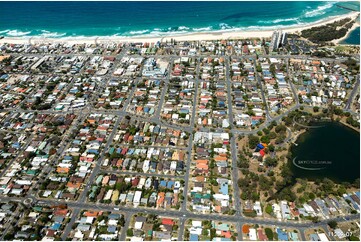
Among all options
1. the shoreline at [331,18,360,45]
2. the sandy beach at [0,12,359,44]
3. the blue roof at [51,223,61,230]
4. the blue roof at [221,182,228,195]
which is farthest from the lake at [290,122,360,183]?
the sandy beach at [0,12,359,44]

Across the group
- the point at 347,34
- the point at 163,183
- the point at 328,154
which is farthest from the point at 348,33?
the point at 163,183

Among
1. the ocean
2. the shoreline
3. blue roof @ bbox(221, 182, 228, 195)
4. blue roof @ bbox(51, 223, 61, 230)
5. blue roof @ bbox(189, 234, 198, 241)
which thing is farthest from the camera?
the ocean

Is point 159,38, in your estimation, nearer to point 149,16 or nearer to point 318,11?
point 149,16

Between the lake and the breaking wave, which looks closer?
the lake

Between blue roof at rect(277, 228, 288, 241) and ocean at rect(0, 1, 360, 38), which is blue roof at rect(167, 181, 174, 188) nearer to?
blue roof at rect(277, 228, 288, 241)

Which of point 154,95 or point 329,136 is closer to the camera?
point 329,136

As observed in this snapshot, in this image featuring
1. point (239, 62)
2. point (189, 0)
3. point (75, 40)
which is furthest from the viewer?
point (189, 0)

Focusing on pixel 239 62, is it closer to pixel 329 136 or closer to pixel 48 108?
pixel 329 136

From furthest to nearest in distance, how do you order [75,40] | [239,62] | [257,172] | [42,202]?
[75,40], [239,62], [257,172], [42,202]

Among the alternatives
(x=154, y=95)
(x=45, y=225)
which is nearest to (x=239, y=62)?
(x=154, y=95)
